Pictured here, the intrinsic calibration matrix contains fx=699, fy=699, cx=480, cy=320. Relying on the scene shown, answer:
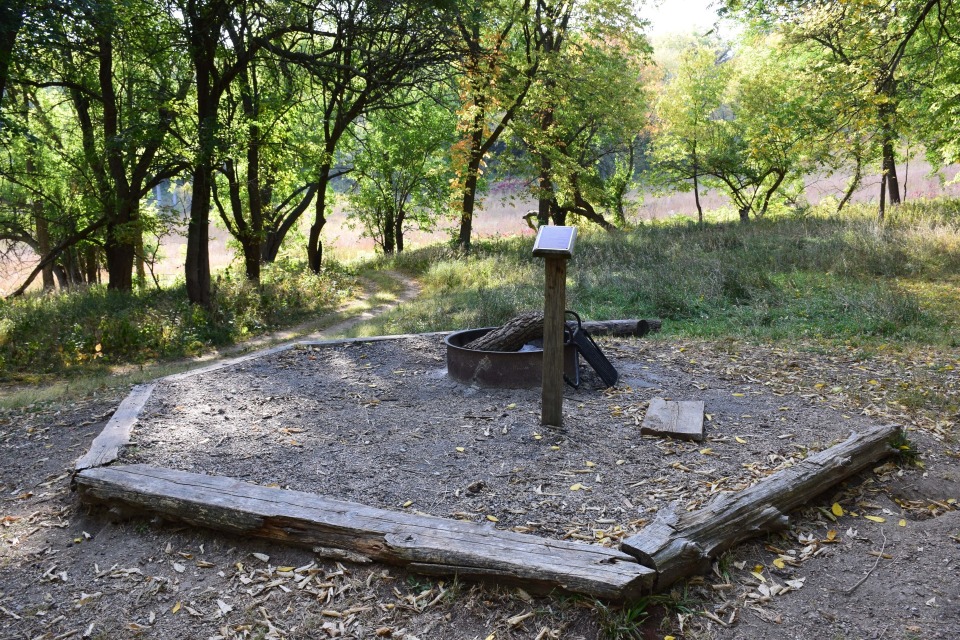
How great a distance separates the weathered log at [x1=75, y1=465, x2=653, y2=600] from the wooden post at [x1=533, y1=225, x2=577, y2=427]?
1680 mm

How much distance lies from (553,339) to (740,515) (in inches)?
68.3

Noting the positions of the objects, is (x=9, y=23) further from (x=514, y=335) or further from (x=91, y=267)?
(x=91, y=267)

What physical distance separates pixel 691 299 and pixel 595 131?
1579 cm

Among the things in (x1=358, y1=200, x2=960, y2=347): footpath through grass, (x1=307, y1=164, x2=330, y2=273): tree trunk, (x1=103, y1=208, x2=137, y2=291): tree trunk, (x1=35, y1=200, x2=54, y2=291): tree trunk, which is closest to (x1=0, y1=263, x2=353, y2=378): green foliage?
(x1=103, y1=208, x2=137, y2=291): tree trunk

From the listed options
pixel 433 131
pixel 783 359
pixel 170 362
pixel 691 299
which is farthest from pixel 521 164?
pixel 783 359

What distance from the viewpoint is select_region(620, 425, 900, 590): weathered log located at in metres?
3.26

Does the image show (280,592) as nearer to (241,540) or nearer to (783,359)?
(241,540)

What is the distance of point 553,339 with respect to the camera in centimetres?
490

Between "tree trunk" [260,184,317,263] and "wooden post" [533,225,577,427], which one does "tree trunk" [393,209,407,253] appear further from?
"wooden post" [533,225,577,427]

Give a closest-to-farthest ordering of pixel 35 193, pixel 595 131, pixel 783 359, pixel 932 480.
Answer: pixel 932 480 → pixel 783 359 → pixel 35 193 → pixel 595 131

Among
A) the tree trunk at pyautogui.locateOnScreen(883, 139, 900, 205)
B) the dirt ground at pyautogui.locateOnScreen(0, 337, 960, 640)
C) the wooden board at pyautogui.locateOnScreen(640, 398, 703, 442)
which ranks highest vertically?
the tree trunk at pyautogui.locateOnScreen(883, 139, 900, 205)

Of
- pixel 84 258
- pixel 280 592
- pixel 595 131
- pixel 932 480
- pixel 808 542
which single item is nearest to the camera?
pixel 280 592

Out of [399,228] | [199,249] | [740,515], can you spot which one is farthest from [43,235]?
[740,515]

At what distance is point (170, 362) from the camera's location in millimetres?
10273
